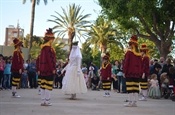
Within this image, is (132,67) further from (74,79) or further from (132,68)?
(74,79)

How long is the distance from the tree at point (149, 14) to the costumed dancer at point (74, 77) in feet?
42.2

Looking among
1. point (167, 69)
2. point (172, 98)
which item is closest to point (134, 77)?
point (172, 98)

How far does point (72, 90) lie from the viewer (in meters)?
13.1

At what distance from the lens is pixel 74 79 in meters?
13.2

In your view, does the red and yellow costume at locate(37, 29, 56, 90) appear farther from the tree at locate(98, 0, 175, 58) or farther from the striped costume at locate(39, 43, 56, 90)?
the tree at locate(98, 0, 175, 58)

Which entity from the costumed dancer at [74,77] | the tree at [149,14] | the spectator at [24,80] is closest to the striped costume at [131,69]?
the costumed dancer at [74,77]

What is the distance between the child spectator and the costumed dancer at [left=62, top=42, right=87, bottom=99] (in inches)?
141

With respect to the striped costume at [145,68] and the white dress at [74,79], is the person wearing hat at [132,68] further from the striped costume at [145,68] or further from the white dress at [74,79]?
the striped costume at [145,68]

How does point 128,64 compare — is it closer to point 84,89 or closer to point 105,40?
point 84,89

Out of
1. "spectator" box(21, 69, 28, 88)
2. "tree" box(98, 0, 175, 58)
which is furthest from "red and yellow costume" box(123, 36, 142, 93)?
"tree" box(98, 0, 175, 58)

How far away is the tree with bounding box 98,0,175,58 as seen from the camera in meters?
25.6

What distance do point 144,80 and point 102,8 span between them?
15.2 metres

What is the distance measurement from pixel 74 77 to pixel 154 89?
4.07 metres

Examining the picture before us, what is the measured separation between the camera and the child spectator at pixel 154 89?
15.2 m
